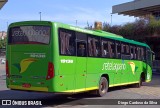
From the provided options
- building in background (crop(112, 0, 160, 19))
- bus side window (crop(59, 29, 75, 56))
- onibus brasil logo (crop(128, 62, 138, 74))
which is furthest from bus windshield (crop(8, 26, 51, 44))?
building in background (crop(112, 0, 160, 19))

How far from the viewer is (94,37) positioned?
1542 cm

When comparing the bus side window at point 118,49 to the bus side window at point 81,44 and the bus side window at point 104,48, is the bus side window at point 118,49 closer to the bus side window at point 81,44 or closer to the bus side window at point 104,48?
the bus side window at point 104,48

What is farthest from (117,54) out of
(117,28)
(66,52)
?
(117,28)

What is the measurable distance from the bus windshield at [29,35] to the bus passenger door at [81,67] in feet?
5.69

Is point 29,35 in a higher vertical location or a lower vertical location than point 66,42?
higher

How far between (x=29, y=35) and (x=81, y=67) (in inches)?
98.6

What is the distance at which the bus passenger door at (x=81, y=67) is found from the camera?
13.7 metres

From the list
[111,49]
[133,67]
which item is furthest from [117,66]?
[133,67]

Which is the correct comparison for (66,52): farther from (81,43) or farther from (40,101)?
(40,101)

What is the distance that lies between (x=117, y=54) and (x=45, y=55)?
6202mm

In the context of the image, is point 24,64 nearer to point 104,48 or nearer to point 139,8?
point 104,48

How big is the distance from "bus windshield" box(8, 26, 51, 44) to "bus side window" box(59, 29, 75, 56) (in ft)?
1.73

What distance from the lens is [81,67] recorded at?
46.2ft

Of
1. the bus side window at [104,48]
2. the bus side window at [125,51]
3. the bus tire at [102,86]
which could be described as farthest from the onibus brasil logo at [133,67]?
the bus tire at [102,86]
